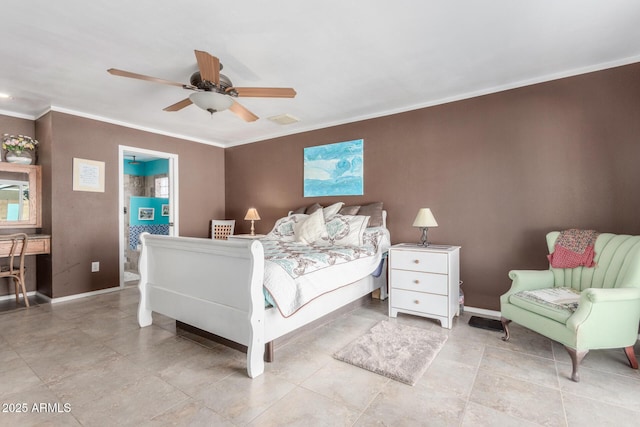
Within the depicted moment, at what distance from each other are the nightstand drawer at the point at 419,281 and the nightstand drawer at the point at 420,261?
0.17 feet

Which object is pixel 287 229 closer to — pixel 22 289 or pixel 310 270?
pixel 310 270

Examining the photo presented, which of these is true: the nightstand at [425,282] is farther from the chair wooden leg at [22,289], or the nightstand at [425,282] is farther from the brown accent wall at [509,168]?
the chair wooden leg at [22,289]

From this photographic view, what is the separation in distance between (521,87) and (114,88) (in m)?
4.29

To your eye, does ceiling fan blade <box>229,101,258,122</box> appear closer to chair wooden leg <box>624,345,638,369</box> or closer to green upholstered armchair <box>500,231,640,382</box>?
A: green upholstered armchair <box>500,231,640,382</box>

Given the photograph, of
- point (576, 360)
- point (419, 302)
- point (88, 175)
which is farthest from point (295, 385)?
point (88, 175)

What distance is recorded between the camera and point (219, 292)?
7.50 ft

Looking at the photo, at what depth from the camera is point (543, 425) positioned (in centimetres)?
155

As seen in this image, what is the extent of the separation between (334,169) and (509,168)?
2.19m

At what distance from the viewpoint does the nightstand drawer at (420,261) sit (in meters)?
2.90

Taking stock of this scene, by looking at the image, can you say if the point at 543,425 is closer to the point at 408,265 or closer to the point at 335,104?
the point at 408,265

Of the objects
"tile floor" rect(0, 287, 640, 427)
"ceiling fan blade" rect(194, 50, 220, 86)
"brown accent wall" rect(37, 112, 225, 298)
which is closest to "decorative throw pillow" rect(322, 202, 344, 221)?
"tile floor" rect(0, 287, 640, 427)

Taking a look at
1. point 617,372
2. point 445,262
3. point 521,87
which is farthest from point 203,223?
point 617,372

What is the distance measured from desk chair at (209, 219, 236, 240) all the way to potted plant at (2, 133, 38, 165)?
8.54ft

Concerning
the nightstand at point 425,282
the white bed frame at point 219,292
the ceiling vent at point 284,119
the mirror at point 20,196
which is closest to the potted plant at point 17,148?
the mirror at point 20,196
